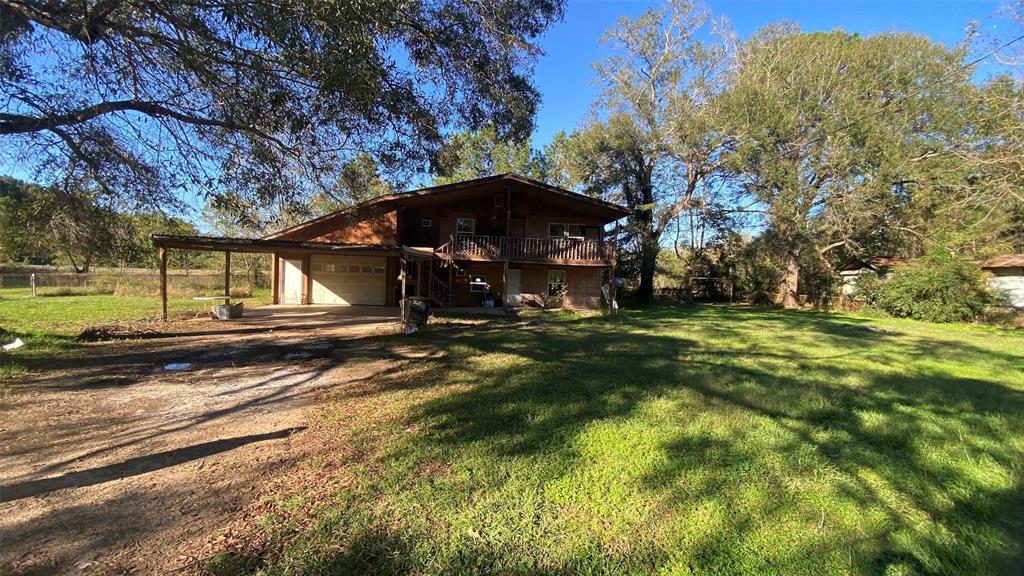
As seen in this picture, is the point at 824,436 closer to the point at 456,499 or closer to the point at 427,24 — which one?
the point at 456,499

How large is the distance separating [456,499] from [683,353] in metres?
7.36

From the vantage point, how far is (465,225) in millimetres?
20000

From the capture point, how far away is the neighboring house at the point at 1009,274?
19.3 meters

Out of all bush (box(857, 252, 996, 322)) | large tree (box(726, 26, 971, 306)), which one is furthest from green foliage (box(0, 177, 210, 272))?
bush (box(857, 252, 996, 322))

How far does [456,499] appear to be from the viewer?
314cm

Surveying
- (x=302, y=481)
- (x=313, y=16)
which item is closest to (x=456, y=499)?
(x=302, y=481)

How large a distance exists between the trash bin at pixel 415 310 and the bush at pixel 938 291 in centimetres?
2089

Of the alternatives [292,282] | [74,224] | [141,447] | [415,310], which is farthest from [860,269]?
[74,224]

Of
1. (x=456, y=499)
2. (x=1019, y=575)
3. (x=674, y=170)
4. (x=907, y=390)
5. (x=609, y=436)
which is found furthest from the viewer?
(x=674, y=170)

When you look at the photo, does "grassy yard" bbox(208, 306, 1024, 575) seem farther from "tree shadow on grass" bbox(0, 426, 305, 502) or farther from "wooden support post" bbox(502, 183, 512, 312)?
"wooden support post" bbox(502, 183, 512, 312)

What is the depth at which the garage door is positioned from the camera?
19.8 meters

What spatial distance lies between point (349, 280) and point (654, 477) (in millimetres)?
18539

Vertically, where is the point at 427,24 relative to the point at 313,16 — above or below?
above

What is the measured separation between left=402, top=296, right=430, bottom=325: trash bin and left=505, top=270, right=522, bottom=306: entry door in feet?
25.1
